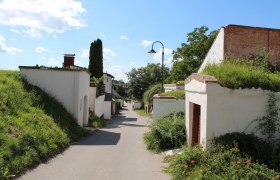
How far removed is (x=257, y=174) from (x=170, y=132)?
21.0 ft

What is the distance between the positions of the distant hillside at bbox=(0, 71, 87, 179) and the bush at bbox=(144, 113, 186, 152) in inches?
149

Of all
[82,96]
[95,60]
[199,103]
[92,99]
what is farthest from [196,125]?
[95,60]

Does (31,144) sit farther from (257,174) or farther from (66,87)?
(66,87)

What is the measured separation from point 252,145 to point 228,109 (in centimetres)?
118

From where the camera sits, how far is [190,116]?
1370 cm

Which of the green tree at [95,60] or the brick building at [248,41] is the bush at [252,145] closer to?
the brick building at [248,41]

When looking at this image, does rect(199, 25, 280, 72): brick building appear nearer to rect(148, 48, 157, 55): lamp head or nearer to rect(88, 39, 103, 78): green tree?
rect(148, 48, 157, 55): lamp head

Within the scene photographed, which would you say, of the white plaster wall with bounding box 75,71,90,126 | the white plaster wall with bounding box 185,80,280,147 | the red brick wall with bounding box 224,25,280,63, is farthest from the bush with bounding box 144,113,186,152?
the white plaster wall with bounding box 75,71,90,126

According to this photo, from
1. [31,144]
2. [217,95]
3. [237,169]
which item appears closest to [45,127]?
[31,144]

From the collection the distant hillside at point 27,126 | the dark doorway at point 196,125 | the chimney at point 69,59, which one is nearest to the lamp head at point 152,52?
the distant hillside at point 27,126

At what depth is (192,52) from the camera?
4809 cm

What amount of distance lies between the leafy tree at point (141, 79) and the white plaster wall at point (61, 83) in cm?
5614

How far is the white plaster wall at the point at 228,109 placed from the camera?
391 inches

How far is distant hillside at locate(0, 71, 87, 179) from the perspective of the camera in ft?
33.8
